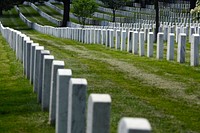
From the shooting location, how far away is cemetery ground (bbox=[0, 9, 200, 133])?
360 inches

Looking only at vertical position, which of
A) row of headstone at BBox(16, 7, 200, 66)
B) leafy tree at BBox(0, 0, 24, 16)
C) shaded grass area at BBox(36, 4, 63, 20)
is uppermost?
leafy tree at BBox(0, 0, 24, 16)

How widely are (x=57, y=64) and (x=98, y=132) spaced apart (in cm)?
340

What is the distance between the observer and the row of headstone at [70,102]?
5.39 meters

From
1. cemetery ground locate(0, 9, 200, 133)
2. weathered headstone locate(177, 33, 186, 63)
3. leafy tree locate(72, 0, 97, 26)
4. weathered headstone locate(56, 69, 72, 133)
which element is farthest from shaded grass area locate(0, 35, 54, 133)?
leafy tree locate(72, 0, 97, 26)

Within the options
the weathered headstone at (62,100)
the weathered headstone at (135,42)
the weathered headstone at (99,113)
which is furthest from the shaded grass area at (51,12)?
the weathered headstone at (99,113)

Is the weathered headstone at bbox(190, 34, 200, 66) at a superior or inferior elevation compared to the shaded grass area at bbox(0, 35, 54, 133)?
superior

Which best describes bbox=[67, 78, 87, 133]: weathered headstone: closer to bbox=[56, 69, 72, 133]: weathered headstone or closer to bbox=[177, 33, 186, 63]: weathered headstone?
bbox=[56, 69, 72, 133]: weathered headstone

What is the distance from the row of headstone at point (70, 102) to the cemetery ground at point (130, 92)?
15.2 inches

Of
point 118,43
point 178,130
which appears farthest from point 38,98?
point 118,43

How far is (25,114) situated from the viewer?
387 inches

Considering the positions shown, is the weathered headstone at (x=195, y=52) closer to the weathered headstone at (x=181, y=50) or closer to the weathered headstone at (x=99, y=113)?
the weathered headstone at (x=181, y=50)

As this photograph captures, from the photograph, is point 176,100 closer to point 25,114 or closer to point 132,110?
point 132,110

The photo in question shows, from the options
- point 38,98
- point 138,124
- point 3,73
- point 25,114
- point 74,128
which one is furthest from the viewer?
point 3,73

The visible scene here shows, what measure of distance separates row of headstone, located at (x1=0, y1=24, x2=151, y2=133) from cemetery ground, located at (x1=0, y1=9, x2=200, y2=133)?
39 centimetres
